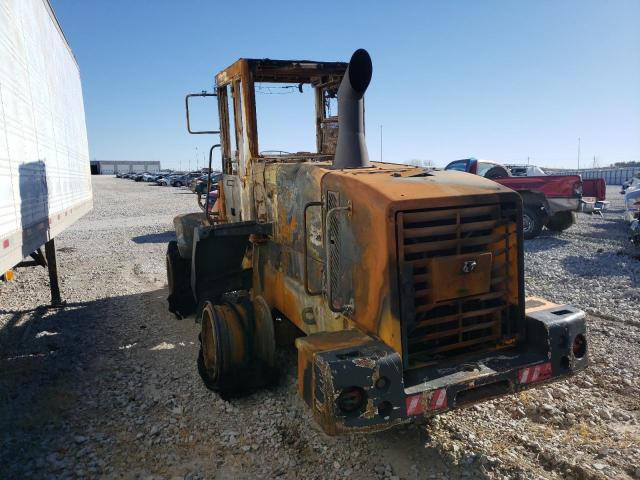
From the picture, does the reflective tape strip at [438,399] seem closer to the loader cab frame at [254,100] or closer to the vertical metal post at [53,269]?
the loader cab frame at [254,100]

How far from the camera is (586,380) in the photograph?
4605mm

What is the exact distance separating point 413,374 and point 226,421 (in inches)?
72.1

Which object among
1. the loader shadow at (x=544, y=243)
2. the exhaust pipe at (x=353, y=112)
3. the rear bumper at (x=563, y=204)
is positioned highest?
the exhaust pipe at (x=353, y=112)

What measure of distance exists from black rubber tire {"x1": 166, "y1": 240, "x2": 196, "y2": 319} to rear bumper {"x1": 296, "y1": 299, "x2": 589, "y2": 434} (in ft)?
12.8

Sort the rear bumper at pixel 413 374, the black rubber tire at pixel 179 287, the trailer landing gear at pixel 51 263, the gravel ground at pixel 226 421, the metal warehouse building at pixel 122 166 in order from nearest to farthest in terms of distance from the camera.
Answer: the rear bumper at pixel 413 374 < the gravel ground at pixel 226 421 < the black rubber tire at pixel 179 287 < the trailer landing gear at pixel 51 263 < the metal warehouse building at pixel 122 166

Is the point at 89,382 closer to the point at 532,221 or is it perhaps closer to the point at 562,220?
the point at 532,221

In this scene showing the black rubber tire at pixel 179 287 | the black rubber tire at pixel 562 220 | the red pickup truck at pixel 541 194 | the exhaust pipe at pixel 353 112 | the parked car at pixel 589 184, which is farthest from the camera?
the parked car at pixel 589 184

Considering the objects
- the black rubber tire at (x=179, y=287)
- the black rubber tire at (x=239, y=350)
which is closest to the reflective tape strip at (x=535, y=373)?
the black rubber tire at (x=239, y=350)

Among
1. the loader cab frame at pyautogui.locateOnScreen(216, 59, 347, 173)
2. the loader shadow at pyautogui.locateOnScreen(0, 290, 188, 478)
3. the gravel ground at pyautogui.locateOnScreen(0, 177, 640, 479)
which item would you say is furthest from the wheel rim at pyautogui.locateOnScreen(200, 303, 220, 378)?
the loader cab frame at pyautogui.locateOnScreen(216, 59, 347, 173)

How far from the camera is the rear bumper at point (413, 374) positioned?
281 centimetres

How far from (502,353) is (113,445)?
9.92 feet

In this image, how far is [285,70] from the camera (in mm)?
5062

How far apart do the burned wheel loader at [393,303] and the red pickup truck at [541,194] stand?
8.72 meters

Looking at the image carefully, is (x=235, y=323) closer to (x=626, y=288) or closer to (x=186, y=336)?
(x=186, y=336)
